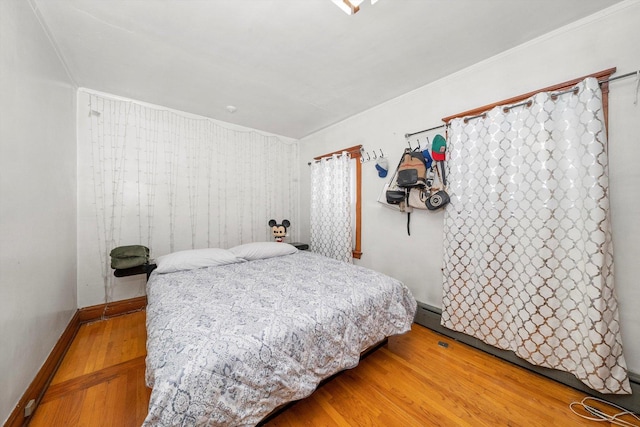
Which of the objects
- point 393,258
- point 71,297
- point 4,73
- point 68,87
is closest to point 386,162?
point 393,258

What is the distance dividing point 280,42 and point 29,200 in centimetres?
200

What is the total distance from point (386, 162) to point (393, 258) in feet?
3.81

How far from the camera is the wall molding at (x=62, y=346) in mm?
1214

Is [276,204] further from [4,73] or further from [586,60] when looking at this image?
[586,60]

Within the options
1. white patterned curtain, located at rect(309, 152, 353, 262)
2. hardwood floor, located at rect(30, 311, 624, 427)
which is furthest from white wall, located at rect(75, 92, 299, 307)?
hardwood floor, located at rect(30, 311, 624, 427)

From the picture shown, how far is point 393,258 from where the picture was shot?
268 cm

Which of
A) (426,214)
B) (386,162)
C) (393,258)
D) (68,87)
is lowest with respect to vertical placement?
(393,258)

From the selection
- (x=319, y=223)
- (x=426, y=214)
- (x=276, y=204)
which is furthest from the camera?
(x=276, y=204)

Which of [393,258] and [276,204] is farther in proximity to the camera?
[276,204]

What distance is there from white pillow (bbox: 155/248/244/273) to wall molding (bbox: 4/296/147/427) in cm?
78

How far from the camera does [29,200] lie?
1.38 metres

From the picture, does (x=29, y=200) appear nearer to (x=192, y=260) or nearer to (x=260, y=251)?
(x=192, y=260)

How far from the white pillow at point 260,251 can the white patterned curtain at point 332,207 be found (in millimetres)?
643

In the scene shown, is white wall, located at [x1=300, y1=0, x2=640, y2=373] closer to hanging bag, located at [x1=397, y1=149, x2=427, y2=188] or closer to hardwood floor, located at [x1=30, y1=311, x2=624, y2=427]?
hanging bag, located at [x1=397, y1=149, x2=427, y2=188]
